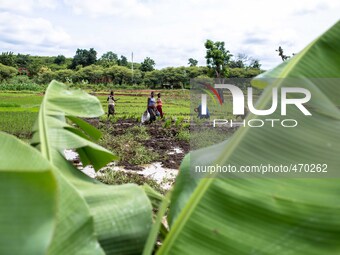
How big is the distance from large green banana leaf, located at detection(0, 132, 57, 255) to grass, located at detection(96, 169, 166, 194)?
14.2 ft

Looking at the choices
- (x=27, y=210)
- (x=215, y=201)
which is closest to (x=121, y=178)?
(x=215, y=201)

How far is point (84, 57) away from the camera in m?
42.2

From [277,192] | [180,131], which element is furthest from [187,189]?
[180,131]

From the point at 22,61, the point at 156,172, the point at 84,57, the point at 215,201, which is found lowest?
the point at 156,172

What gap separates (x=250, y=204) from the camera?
27.3 inches

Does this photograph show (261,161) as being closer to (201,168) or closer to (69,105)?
(201,168)

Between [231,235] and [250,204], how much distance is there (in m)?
0.06

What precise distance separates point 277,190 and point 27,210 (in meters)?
0.38

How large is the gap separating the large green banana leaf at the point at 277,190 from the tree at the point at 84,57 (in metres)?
41.6

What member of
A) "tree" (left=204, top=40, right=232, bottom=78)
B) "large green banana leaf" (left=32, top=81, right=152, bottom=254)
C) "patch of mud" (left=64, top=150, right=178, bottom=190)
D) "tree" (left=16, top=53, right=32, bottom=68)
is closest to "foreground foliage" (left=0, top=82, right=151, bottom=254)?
"large green banana leaf" (left=32, top=81, right=152, bottom=254)

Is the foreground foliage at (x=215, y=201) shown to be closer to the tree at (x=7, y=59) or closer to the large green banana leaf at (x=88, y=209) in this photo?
the large green banana leaf at (x=88, y=209)

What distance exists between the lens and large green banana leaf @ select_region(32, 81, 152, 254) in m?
0.62

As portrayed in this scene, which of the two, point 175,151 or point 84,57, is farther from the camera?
point 84,57

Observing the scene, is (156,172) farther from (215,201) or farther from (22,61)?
(22,61)
